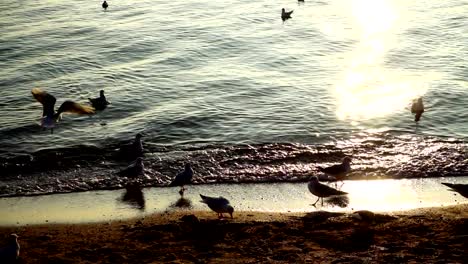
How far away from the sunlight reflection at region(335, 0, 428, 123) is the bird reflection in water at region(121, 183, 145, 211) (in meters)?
8.13

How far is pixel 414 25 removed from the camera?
112 ft

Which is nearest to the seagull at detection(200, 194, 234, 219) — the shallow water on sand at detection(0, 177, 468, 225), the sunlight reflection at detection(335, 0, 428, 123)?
the shallow water on sand at detection(0, 177, 468, 225)

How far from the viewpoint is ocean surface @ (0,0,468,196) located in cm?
1825

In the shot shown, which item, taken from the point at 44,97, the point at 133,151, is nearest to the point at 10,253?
the point at 44,97

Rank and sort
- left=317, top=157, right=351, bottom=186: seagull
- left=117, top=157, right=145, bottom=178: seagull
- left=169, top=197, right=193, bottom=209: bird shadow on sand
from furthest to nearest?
left=117, top=157, right=145, bottom=178: seagull, left=317, top=157, right=351, bottom=186: seagull, left=169, top=197, right=193, bottom=209: bird shadow on sand

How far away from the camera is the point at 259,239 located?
12.5 m

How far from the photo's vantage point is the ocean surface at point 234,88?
59.9ft

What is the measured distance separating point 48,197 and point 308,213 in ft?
20.7

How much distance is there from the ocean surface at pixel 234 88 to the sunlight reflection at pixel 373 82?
8 cm

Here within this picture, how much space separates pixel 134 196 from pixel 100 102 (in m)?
7.95

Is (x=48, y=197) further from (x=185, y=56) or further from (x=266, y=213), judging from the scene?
(x=185, y=56)

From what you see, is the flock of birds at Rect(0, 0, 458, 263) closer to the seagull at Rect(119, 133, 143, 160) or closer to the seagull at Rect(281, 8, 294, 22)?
the seagull at Rect(119, 133, 143, 160)

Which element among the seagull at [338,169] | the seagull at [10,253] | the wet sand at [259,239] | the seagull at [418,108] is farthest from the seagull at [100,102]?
the seagull at [10,253]

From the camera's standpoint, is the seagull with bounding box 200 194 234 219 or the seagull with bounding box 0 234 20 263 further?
the seagull with bounding box 200 194 234 219
